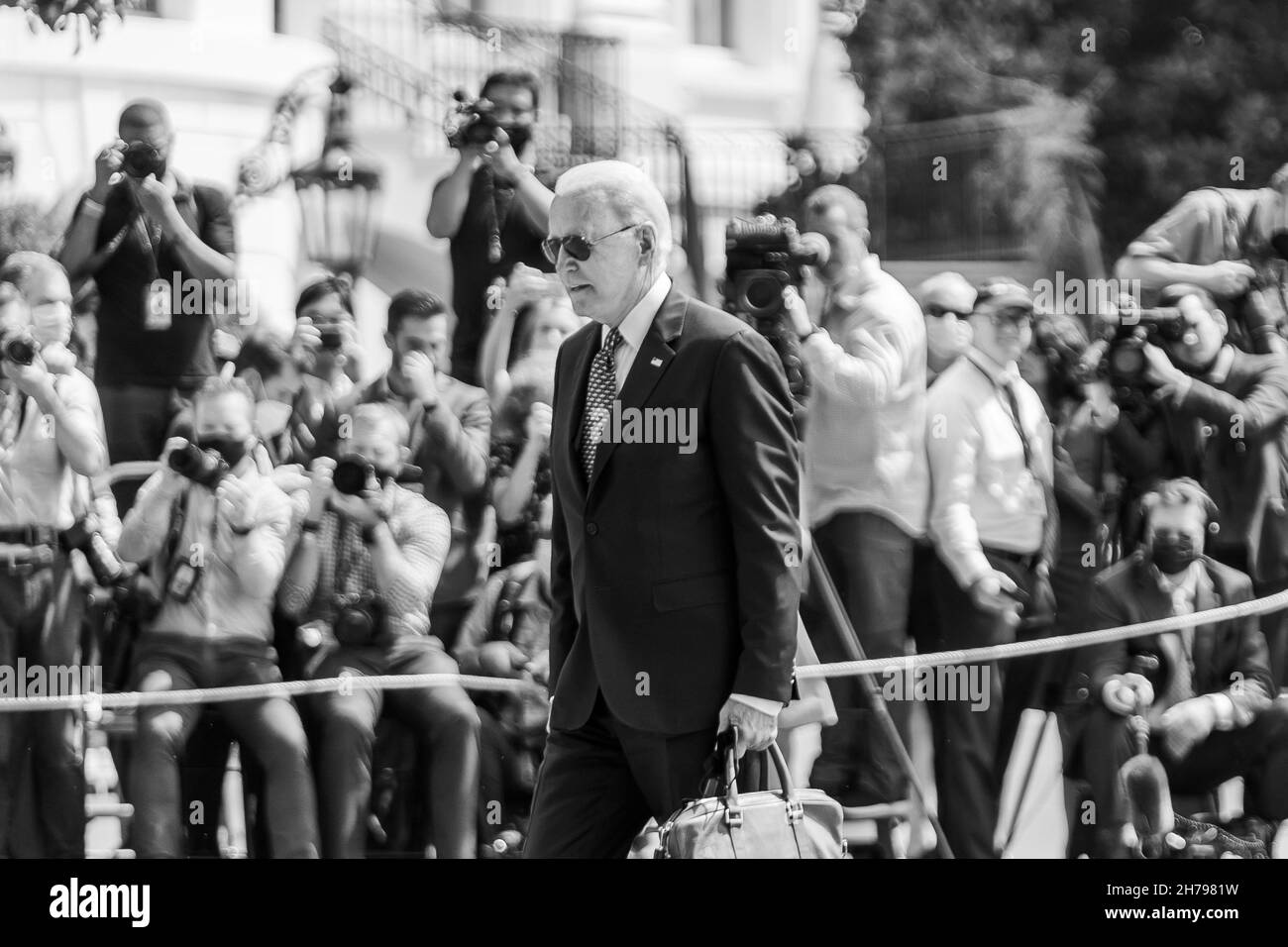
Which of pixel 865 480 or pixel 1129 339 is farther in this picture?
pixel 1129 339

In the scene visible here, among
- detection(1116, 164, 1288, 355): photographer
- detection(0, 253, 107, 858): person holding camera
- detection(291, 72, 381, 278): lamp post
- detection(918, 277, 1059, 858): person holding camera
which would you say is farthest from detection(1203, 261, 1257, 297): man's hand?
detection(0, 253, 107, 858): person holding camera

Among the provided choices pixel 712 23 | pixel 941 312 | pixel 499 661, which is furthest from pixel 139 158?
pixel 941 312

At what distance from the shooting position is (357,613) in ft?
18.6

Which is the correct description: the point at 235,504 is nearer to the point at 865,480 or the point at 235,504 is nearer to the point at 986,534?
the point at 865,480

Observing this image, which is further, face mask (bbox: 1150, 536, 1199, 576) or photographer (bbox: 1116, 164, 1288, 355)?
photographer (bbox: 1116, 164, 1288, 355)

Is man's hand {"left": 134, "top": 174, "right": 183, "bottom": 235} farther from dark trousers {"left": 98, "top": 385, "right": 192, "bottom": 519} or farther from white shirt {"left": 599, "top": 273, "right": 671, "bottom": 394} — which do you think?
white shirt {"left": 599, "top": 273, "right": 671, "bottom": 394}

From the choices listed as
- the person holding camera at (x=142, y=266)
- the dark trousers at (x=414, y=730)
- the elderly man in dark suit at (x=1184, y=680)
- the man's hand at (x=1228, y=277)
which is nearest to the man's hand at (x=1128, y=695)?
the elderly man in dark suit at (x=1184, y=680)

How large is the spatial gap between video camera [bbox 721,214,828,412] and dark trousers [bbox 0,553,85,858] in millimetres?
1879

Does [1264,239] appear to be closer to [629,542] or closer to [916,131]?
[916,131]

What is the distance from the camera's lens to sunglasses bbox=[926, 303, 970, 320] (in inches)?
246

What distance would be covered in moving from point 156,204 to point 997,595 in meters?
2.48

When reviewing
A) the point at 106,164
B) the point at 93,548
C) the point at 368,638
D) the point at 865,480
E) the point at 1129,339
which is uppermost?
the point at 106,164

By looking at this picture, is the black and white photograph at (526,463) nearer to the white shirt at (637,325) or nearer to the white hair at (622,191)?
the white shirt at (637,325)
